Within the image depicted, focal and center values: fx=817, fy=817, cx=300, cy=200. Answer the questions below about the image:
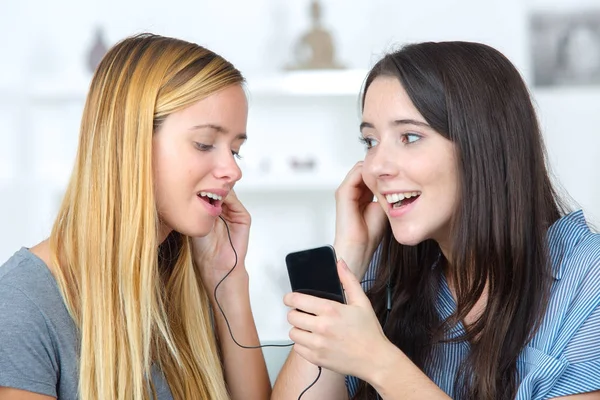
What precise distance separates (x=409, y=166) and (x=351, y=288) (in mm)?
274

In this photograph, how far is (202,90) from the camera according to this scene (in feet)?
5.21

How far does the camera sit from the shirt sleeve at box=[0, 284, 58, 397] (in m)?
1.39

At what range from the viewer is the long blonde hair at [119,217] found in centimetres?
151

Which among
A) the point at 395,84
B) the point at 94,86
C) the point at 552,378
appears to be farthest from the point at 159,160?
the point at 552,378

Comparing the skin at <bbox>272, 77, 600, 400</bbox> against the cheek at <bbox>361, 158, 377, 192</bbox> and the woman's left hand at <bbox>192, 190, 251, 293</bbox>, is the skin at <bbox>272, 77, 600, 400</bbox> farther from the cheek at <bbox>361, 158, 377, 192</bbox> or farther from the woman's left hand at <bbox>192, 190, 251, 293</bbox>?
the woman's left hand at <bbox>192, 190, 251, 293</bbox>

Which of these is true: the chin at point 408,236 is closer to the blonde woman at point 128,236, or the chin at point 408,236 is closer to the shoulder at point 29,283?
the blonde woman at point 128,236

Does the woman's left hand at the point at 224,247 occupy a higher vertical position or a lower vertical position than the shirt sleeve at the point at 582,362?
higher

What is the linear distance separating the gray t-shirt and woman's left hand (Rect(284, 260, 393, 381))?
1.39ft

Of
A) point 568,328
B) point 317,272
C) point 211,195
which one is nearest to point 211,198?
point 211,195

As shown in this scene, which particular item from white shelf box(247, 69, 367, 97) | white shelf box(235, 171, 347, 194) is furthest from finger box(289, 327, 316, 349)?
white shelf box(247, 69, 367, 97)

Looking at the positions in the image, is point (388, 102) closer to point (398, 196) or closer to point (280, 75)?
point (398, 196)

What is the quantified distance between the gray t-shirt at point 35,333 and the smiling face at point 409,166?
66 cm

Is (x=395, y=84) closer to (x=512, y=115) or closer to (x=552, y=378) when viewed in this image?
(x=512, y=115)

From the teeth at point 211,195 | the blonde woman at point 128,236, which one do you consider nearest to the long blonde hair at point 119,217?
the blonde woman at point 128,236
